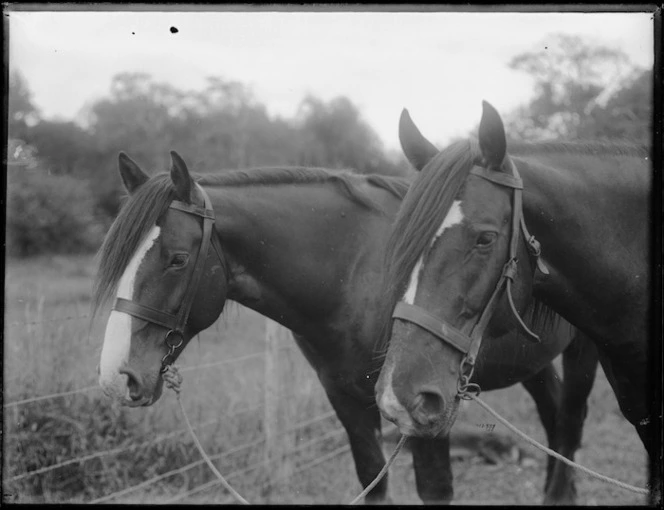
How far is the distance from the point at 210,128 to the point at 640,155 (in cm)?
3104

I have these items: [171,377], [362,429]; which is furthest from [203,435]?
[171,377]

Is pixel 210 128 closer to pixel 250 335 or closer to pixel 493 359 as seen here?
pixel 250 335

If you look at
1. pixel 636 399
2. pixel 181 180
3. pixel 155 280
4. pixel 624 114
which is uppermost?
pixel 624 114

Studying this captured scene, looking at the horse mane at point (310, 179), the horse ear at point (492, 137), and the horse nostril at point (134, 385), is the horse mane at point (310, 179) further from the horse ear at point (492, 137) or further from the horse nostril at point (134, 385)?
the horse ear at point (492, 137)

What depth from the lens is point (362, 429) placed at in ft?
11.7

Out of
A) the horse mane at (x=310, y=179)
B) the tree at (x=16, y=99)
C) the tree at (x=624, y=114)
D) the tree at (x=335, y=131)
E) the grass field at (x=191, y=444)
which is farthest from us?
the tree at (x=335, y=131)

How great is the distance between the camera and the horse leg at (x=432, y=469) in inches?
137

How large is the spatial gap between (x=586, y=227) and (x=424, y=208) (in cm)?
69

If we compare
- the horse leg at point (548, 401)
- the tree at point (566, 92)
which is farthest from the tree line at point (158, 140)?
the horse leg at point (548, 401)

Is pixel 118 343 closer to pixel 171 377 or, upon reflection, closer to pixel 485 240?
pixel 171 377

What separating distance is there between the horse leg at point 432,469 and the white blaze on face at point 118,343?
5.56 feet

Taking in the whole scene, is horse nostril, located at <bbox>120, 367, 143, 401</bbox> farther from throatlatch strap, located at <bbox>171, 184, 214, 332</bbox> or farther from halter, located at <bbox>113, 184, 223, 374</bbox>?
throatlatch strap, located at <bbox>171, 184, 214, 332</bbox>

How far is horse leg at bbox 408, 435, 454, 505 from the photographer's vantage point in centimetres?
348

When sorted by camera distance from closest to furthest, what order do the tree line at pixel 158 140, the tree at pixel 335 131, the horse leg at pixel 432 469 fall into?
1. the horse leg at pixel 432 469
2. the tree line at pixel 158 140
3. the tree at pixel 335 131
